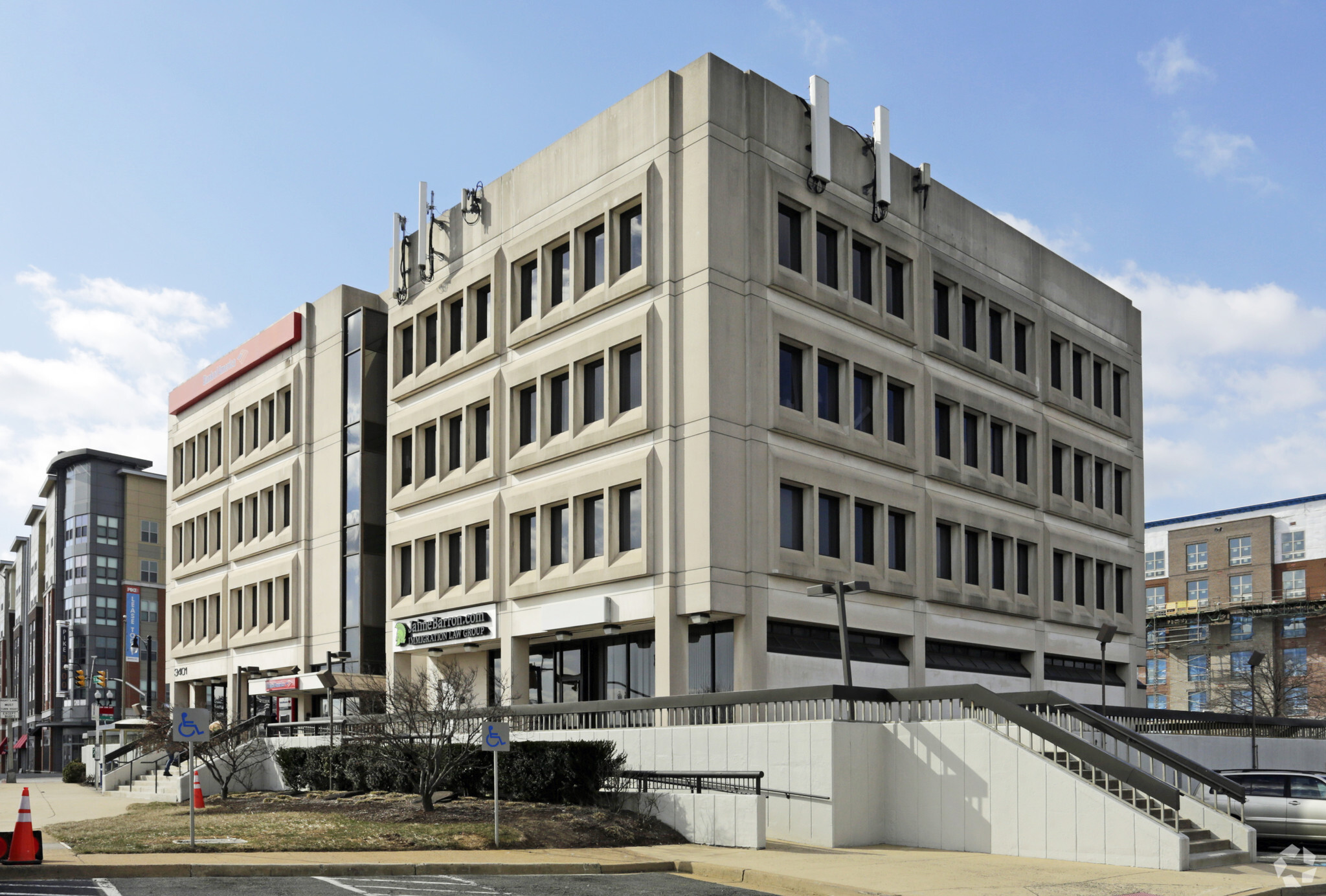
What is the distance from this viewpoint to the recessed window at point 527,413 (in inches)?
1553

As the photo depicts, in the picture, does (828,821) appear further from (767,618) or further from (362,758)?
(362,758)

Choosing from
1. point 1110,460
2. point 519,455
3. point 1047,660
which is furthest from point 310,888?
point 1110,460

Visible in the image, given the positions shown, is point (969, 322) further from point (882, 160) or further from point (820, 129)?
point (820, 129)

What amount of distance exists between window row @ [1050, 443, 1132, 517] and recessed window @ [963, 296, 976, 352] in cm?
592

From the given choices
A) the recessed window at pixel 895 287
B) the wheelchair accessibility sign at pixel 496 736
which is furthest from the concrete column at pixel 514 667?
the wheelchair accessibility sign at pixel 496 736

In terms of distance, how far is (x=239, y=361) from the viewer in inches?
2254

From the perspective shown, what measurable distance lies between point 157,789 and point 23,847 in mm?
23579

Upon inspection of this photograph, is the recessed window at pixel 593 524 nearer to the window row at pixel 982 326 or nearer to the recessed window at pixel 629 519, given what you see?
the recessed window at pixel 629 519

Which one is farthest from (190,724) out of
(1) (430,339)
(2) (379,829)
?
(1) (430,339)

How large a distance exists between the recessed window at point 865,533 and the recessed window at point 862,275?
6000mm

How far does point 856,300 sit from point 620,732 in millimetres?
14658

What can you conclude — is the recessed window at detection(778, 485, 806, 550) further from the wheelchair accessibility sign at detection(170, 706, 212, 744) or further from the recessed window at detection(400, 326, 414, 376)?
the wheelchair accessibility sign at detection(170, 706, 212, 744)

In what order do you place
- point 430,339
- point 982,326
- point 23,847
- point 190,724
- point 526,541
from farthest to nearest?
point 430,339 → point 982,326 → point 526,541 → point 190,724 → point 23,847

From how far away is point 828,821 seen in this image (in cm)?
2461
